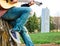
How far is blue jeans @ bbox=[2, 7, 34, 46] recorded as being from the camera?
12.2 feet

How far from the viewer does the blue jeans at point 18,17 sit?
3731mm

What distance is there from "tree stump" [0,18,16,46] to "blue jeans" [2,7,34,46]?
0.06 metres

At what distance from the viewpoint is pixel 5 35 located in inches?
150

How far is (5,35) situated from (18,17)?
0.26 metres

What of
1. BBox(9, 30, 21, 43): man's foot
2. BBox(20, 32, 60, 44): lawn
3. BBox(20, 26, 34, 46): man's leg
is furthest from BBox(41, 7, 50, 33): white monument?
BBox(9, 30, 21, 43): man's foot

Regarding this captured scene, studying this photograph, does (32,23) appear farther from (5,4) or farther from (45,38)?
(5,4)

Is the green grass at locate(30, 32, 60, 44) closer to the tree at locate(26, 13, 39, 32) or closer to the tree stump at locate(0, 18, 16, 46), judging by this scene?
the tree at locate(26, 13, 39, 32)

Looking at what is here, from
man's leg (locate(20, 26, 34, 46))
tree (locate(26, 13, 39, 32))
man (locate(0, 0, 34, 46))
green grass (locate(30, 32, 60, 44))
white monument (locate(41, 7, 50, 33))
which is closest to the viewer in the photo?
man (locate(0, 0, 34, 46))

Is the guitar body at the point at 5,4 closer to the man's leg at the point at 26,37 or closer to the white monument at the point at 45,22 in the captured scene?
the man's leg at the point at 26,37

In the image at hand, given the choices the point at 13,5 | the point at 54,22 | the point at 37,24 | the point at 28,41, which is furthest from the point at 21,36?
the point at 54,22

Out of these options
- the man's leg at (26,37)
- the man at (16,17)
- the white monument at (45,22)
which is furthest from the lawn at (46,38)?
the man at (16,17)

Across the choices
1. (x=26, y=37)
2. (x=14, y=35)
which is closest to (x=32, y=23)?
(x=26, y=37)

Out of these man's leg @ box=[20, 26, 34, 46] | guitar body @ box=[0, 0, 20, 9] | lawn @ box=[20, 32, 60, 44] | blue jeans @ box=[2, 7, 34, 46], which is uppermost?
guitar body @ box=[0, 0, 20, 9]

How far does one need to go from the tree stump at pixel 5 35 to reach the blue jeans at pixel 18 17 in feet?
0.20
